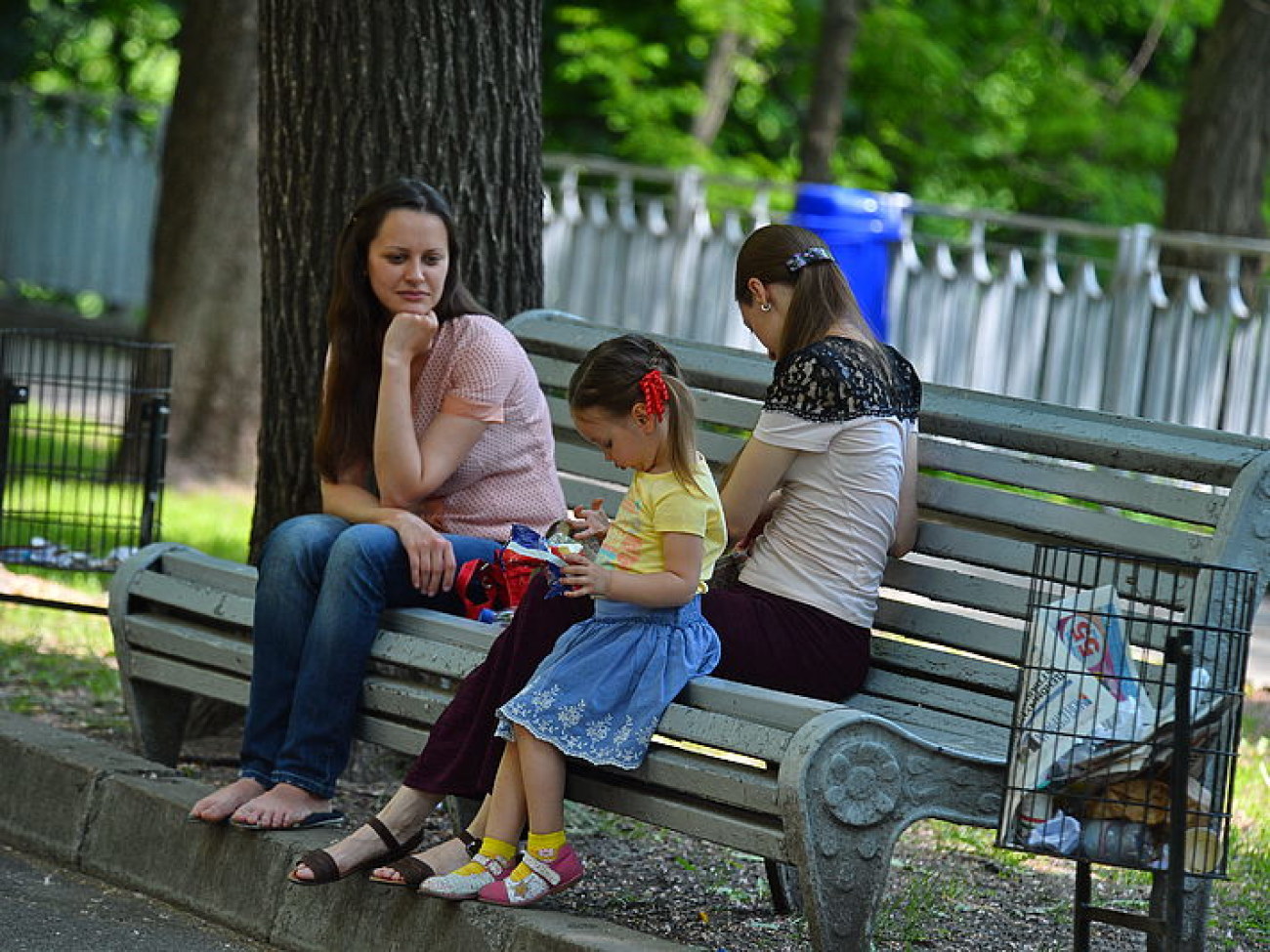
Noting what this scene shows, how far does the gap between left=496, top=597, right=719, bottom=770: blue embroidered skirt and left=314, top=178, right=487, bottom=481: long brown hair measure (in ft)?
3.68

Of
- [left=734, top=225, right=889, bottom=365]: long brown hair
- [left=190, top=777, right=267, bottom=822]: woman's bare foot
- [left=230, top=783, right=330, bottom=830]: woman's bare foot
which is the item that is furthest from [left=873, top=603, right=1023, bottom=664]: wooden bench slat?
[left=190, top=777, right=267, bottom=822]: woman's bare foot

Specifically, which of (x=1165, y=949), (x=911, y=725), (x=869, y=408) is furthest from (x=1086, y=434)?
(x=1165, y=949)

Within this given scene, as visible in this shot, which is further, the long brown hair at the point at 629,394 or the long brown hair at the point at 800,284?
the long brown hair at the point at 800,284

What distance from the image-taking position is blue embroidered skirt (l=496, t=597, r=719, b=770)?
12.6ft

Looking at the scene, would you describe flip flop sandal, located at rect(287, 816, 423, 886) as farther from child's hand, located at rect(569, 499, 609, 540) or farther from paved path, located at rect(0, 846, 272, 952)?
child's hand, located at rect(569, 499, 609, 540)

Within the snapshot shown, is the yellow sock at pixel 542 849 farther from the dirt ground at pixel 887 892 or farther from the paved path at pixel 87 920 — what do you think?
the paved path at pixel 87 920

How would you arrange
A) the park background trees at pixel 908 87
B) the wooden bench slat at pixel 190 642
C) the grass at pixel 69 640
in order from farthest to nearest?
the park background trees at pixel 908 87
the grass at pixel 69 640
the wooden bench slat at pixel 190 642

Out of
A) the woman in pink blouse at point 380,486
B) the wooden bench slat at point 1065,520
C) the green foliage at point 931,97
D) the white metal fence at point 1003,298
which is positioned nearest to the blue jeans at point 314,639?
the woman in pink blouse at point 380,486

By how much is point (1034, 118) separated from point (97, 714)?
18192 mm

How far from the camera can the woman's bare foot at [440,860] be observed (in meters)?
3.96

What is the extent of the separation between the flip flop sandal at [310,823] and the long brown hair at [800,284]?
137cm

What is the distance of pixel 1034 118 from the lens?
2248 cm

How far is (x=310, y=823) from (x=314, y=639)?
0.39 metres

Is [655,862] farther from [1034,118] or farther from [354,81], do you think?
[1034,118]
